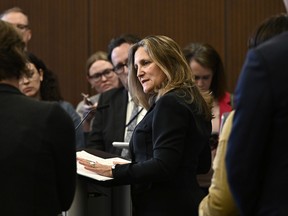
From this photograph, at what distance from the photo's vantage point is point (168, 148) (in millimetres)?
2977

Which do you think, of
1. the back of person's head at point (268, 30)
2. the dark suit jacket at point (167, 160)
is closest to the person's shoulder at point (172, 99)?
the dark suit jacket at point (167, 160)

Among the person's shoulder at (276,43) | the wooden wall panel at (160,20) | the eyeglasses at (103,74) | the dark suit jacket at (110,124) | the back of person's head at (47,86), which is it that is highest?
the person's shoulder at (276,43)

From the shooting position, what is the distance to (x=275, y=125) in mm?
2070

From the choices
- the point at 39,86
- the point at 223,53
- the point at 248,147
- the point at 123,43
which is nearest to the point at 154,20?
the point at 223,53

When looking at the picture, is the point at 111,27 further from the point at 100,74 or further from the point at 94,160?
the point at 94,160

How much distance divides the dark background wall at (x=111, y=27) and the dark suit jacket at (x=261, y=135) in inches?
165

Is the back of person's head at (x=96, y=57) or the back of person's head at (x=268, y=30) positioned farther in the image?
the back of person's head at (x=96, y=57)

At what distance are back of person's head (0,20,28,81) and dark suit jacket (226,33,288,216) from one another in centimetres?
82

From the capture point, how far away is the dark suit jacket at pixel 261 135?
6.66ft

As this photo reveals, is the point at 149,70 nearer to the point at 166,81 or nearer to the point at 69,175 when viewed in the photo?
the point at 166,81

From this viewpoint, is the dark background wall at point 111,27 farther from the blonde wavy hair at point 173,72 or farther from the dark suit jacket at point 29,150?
the dark suit jacket at point 29,150

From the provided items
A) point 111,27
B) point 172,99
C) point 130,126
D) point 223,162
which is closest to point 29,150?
point 223,162

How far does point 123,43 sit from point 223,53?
154cm

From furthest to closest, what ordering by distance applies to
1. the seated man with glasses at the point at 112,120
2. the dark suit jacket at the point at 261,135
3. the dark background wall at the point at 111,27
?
the dark background wall at the point at 111,27 < the seated man with glasses at the point at 112,120 < the dark suit jacket at the point at 261,135
